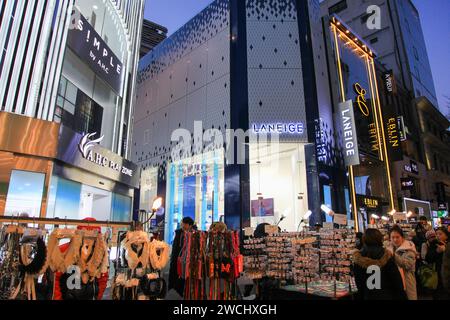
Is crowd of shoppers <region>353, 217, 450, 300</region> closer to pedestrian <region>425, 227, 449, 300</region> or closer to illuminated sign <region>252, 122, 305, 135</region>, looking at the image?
pedestrian <region>425, 227, 449, 300</region>

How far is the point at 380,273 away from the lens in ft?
11.4

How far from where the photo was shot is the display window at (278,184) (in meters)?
14.3

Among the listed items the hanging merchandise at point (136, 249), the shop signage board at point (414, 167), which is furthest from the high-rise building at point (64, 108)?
the shop signage board at point (414, 167)

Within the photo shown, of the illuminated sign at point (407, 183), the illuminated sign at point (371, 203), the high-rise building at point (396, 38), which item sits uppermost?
the high-rise building at point (396, 38)

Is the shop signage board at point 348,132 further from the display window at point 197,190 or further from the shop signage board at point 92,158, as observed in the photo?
the shop signage board at point 92,158

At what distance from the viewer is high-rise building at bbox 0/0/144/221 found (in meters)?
7.18

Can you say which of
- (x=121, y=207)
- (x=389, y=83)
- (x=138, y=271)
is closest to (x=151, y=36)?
(x=389, y=83)

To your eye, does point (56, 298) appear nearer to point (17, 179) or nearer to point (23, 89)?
point (17, 179)

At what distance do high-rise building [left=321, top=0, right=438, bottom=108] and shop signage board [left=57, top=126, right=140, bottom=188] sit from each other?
24815mm

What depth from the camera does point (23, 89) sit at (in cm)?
759

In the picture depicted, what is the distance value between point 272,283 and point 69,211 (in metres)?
6.00

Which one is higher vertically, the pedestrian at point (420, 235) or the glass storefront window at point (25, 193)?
the glass storefront window at point (25, 193)

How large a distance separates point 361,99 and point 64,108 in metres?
15.9

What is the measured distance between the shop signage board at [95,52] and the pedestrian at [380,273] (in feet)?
32.4
